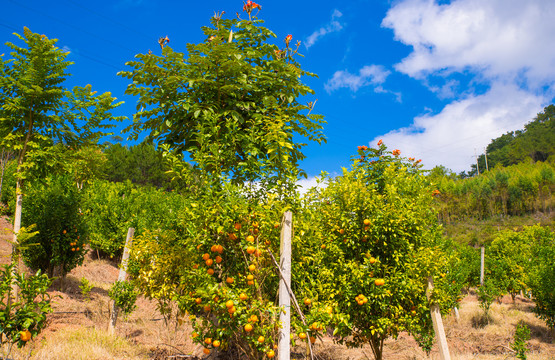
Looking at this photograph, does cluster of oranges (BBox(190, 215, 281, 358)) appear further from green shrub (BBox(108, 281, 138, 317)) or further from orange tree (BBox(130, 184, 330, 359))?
green shrub (BBox(108, 281, 138, 317))

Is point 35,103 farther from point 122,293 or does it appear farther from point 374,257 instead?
point 374,257

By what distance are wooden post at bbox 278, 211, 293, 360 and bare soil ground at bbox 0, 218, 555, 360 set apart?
1.87m

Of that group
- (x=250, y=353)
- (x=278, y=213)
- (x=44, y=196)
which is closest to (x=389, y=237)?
(x=278, y=213)

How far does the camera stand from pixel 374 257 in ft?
15.5

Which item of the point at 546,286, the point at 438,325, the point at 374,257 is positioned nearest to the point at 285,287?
the point at 374,257

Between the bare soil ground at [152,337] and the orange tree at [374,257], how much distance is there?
70.9 inches

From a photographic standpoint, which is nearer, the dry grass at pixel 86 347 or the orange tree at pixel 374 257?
the orange tree at pixel 374 257

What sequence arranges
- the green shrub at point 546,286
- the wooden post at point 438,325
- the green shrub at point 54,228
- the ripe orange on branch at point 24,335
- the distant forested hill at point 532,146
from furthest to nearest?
the distant forested hill at point 532,146, the green shrub at point 546,286, the green shrub at point 54,228, the wooden post at point 438,325, the ripe orange on branch at point 24,335

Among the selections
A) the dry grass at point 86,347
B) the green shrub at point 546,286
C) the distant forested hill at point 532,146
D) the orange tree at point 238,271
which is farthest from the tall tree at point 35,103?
the distant forested hill at point 532,146

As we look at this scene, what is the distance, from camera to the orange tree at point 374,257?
4.30m

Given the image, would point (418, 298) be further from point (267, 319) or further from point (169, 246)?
point (169, 246)

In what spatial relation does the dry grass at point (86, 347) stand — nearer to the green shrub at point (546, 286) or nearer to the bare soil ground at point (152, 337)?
the bare soil ground at point (152, 337)

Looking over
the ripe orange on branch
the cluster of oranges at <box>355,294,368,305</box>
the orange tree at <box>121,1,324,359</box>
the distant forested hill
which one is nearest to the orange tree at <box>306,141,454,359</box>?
the cluster of oranges at <box>355,294,368,305</box>

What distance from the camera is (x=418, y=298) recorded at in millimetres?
4914
